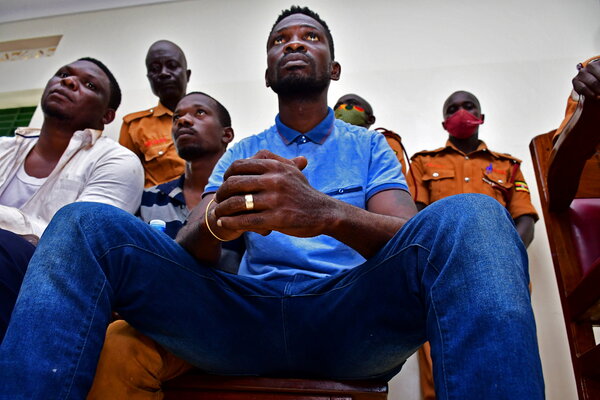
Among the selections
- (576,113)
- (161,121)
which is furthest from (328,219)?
(161,121)

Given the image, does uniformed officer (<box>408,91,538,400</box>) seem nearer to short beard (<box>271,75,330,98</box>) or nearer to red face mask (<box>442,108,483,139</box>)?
red face mask (<box>442,108,483,139</box>)

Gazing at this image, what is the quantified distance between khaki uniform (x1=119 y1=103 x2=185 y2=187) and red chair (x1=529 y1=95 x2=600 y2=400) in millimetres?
→ 1481

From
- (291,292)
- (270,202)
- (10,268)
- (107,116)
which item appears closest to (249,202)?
(270,202)

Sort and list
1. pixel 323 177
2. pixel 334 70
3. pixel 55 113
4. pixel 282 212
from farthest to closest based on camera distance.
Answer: pixel 55 113 → pixel 334 70 → pixel 323 177 → pixel 282 212

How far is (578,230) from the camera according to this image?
1.12 metres

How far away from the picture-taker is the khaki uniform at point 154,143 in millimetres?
2189

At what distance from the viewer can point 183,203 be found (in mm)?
1598

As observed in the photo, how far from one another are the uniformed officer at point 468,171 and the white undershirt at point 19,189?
1.36 m

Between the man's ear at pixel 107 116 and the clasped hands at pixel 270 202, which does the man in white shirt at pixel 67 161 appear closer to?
the man's ear at pixel 107 116

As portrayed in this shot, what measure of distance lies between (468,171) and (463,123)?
0.26 m

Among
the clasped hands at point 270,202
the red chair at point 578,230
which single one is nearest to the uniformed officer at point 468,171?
the red chair at point 578,230

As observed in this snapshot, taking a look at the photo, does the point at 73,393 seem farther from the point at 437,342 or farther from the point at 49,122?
the point at 49,122

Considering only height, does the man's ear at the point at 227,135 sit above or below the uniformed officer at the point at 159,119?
below

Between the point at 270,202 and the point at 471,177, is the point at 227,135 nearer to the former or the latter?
the point at 471,177
